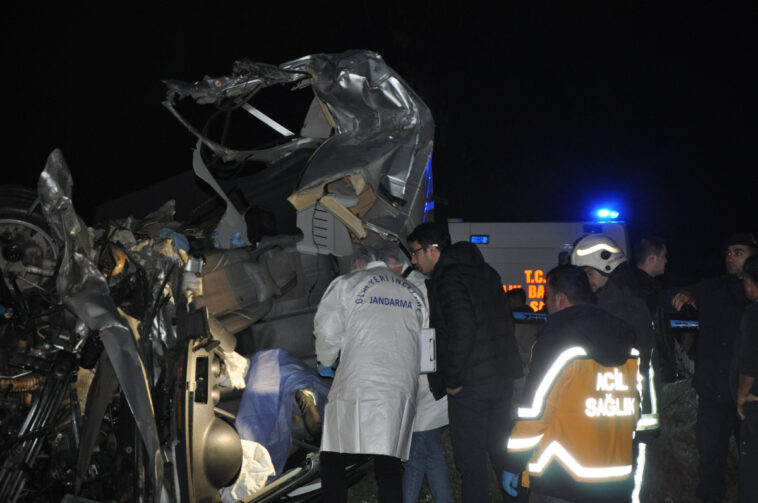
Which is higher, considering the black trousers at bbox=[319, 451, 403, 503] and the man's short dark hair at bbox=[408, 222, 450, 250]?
the man's short dark hair at bbox=[408, 222, 450, 250]

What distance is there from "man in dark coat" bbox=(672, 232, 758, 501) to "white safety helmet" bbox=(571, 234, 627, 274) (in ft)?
3.58

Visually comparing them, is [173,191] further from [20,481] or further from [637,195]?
[637,195]

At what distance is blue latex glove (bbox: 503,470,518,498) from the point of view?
10.4ft

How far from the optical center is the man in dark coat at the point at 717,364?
189 inches

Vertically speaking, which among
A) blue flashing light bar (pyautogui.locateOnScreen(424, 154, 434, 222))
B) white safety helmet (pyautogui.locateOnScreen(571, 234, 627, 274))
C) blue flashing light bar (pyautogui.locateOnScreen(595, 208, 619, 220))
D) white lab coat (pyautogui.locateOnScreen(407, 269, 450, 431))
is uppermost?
blue flashing light bar (pyautogui.locateOnScreen(595, 208, 619, 220))

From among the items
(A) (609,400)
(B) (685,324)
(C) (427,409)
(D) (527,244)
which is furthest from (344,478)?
(D) (527,244)

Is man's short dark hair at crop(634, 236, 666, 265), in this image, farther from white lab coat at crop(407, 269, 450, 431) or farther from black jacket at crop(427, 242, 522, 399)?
white lab coat at crop(407, 269, 450, 431)

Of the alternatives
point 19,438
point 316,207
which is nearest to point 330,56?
point 316,207

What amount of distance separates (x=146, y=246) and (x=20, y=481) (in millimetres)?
1611

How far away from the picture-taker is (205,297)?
4.75 m

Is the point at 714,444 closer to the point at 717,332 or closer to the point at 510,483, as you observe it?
the point at 717,332

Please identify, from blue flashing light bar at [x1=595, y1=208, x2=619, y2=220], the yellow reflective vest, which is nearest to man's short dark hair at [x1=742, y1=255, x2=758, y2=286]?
the yellow reflective vest

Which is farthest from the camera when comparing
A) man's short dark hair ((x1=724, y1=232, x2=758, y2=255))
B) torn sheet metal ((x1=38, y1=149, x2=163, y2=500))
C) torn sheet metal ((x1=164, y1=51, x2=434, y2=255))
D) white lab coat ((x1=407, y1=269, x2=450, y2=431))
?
torn sheet metal ((x1=164, y1=51, x2=434, y2=255))

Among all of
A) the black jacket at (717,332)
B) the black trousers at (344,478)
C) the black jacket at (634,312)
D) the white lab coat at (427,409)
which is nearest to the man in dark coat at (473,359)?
the white lab coat at (427,409)
